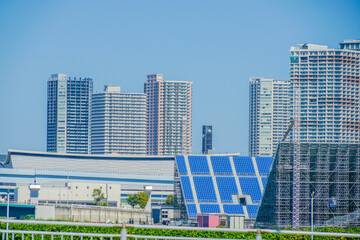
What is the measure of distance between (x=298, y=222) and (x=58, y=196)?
294 feet

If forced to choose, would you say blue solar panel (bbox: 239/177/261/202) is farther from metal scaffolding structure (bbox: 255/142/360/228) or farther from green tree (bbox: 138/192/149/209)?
green tree (bbox: 138/192/149/209)

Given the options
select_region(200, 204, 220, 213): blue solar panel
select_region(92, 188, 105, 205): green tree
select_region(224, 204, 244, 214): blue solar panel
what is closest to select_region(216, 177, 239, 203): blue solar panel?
select_region(224, 204, 244, 214): blue solar panel

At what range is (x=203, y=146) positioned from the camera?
197875mm

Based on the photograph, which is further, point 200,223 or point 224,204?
point 224,204

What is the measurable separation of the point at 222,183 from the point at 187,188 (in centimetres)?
556

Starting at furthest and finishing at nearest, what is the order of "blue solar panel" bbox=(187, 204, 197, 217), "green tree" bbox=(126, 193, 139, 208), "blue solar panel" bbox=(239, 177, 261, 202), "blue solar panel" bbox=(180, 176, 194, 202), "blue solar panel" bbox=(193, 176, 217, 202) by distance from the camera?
1. "green tree" bbox=(126, 193, 139, 208)
2. "blue solar panel" bbox=(239, 177, 261, 202)
3. "blue solar panel" bbox=(193, 176, 217, 202)
4. "blue solar panel" bbox=(180, 176, 194, 202)
5. "blue solar panel" bbox=(187, 204, 197, 217)

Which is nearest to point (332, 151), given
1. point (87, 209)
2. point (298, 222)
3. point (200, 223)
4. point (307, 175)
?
point (307, 175)

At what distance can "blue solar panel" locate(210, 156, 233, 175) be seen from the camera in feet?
315

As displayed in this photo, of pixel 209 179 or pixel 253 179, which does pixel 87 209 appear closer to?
pixel 209 179

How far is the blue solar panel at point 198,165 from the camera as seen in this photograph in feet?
313

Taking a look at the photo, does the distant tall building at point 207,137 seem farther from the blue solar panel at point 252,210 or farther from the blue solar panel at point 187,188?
the blue solar panel at point 252,210

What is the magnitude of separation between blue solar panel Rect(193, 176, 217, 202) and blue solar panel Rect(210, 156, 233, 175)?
2244 mm

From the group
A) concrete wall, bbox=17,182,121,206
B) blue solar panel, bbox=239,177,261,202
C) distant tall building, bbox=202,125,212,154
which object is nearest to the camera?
blue solar panel, bbox=239,177,261,202

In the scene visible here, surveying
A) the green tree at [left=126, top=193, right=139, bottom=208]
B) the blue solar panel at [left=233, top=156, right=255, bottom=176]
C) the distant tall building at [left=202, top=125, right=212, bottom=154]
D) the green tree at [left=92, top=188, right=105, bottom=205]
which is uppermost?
the distant tall building at [left=202, top=125, right=212, bottom=154]
